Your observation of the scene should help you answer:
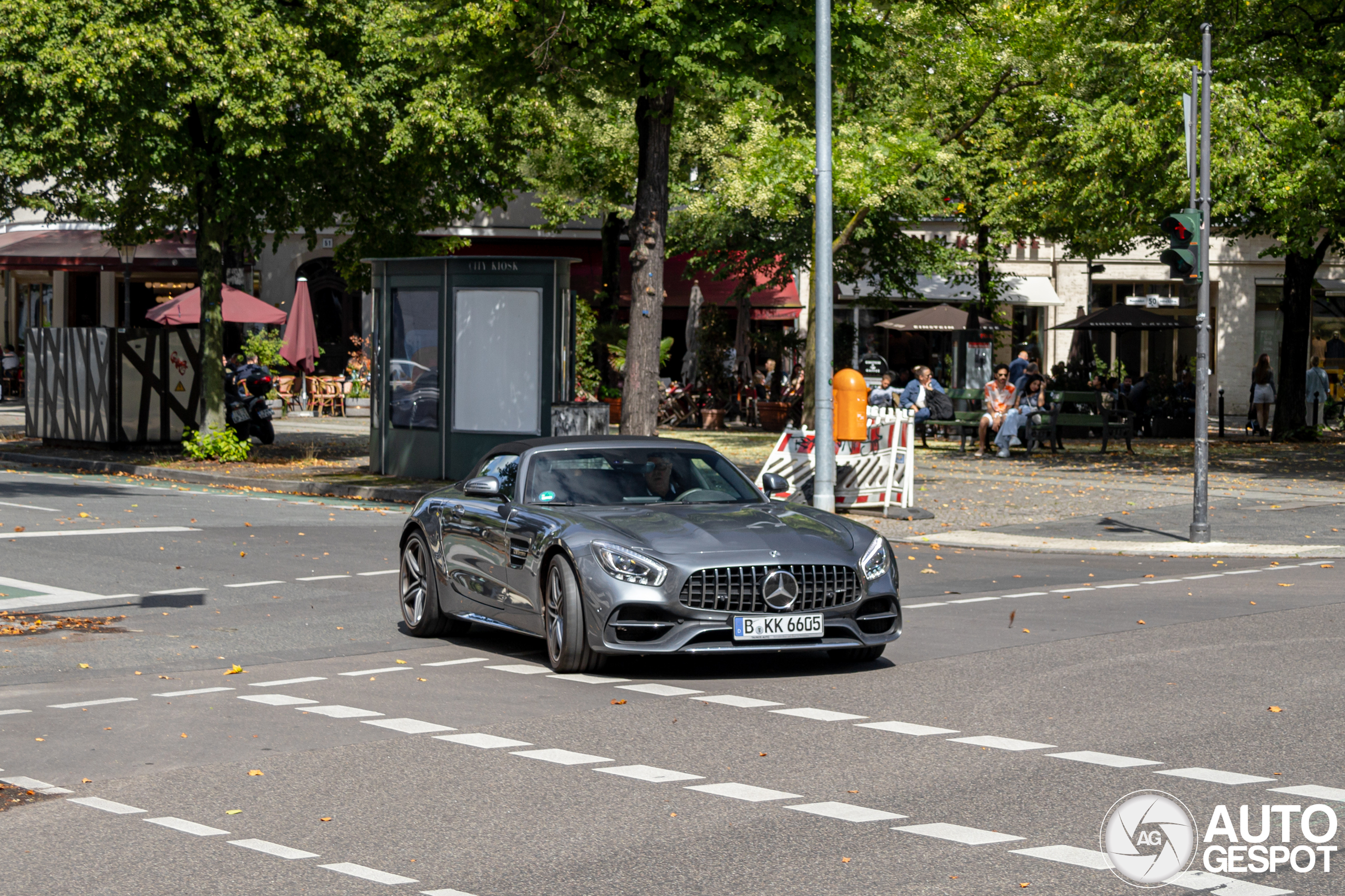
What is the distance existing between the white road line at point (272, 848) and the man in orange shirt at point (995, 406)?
24.5 m

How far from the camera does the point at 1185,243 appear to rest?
17.2m

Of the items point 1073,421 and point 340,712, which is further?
point 1073,421

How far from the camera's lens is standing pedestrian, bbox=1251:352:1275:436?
3788 cm

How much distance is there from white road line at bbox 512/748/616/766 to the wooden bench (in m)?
23.1

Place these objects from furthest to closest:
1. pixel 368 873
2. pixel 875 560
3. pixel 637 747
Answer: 1. pixel 875 560
2. pixel 637 747
3. pixel 368 873

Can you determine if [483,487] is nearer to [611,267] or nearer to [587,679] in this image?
[587,679]

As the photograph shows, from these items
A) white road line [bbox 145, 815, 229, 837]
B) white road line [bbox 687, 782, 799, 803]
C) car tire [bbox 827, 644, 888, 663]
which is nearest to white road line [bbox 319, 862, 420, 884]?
white road line [bbox 145, 815, 229, 837]

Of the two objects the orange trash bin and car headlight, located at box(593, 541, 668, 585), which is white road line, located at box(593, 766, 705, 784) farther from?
the orange trash bin

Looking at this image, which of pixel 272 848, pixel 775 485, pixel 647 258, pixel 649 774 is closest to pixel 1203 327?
pixel 647 258

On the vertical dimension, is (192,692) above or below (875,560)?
below

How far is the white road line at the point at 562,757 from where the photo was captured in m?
7.20

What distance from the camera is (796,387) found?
36375 mm

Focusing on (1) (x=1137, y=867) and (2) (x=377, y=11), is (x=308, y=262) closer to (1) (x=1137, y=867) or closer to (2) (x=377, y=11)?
(2) (x=377, y=11)

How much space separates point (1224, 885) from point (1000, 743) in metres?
2.32
